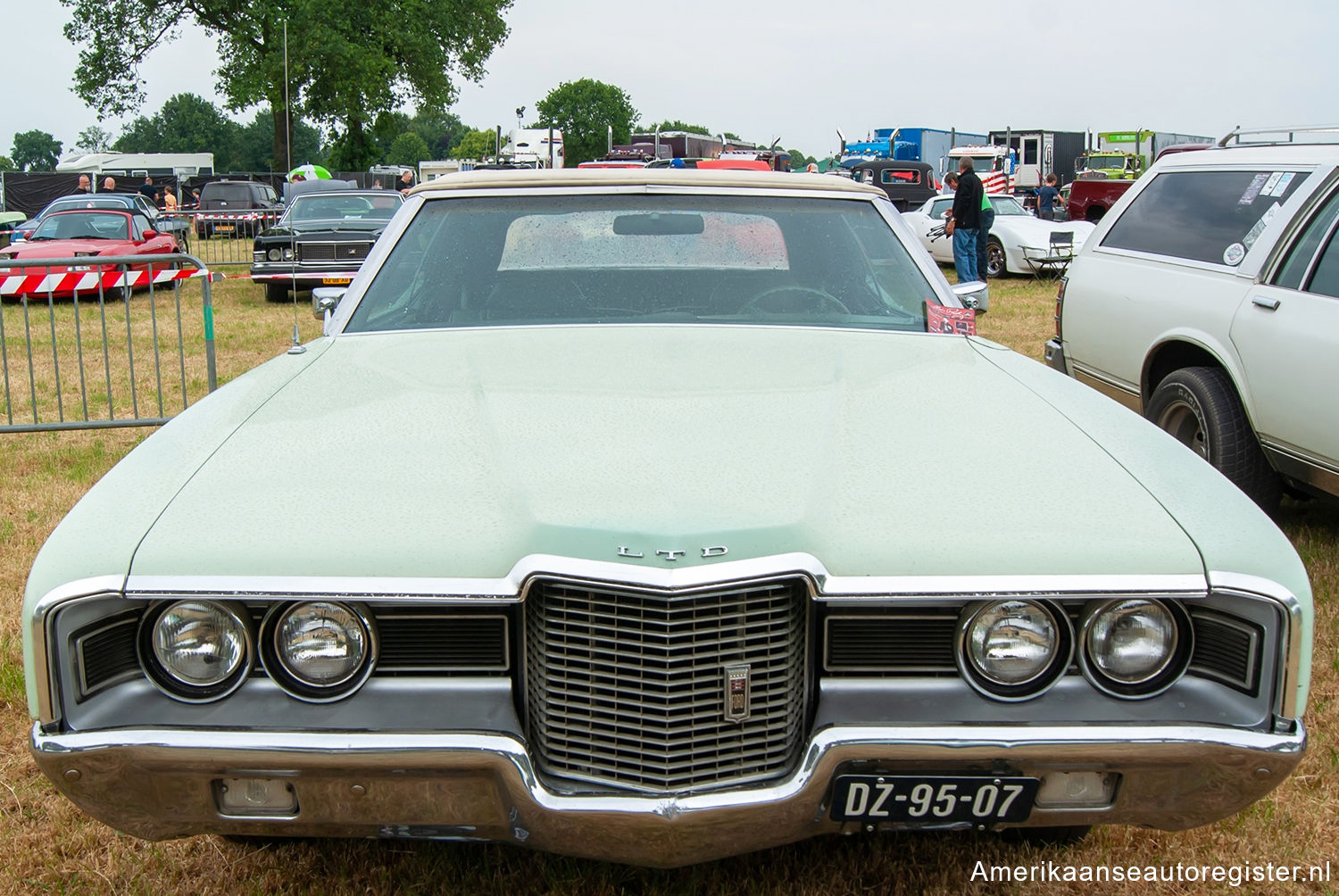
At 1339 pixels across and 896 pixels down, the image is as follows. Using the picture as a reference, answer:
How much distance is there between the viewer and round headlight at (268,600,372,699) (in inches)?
73.8

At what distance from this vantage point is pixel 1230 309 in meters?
4.66

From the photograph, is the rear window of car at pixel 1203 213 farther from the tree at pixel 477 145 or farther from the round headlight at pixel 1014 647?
the tree at pixel 477 145

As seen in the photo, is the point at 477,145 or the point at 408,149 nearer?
the point at 477,145

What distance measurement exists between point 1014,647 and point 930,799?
283 millimetres

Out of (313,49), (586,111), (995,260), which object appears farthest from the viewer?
(586,111)

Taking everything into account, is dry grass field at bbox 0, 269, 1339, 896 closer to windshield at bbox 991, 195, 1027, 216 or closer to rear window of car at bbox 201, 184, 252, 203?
windshield at bbox 991, 195, 1027, 216

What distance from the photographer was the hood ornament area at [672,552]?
1740 mm

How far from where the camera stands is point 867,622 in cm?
192

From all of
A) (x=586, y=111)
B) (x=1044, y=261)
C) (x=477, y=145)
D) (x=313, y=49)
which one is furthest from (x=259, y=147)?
(x=1044, y=261)

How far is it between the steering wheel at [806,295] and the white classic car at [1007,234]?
1259 cm

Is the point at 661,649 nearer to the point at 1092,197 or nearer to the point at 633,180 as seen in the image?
the point at 633,180

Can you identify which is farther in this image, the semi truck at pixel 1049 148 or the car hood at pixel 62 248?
the semi truck at pixel 1049 148

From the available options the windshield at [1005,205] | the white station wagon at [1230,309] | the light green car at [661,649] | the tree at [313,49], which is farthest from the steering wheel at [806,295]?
the tree at [313,49]

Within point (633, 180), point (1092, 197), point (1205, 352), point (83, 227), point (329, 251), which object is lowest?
point (1205, 352)
